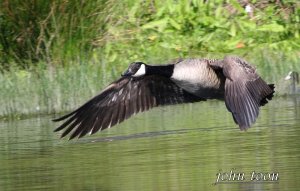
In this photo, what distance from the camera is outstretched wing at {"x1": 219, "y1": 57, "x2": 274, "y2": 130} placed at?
9.07 m

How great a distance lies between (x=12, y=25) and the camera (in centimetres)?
1470

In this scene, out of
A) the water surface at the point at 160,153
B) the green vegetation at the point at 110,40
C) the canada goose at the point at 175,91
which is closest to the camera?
the water surface at the point at 160,153

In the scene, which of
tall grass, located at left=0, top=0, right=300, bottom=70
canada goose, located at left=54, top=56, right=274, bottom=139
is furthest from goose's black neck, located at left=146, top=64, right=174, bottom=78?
tall grass, located at left=0, top=0, right=300, bottom=70

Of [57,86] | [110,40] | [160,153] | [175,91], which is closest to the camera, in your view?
[160,153]

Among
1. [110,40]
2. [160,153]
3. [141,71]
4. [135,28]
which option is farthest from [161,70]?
[135,28]

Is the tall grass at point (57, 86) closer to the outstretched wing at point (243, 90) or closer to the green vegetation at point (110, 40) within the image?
the green vegetation at point (110, 40)

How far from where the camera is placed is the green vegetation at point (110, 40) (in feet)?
44.8

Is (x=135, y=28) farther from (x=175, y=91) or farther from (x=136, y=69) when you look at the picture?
(x=136, y=69)

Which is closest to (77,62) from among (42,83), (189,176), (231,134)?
(42,83)

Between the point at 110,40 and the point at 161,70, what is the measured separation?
5.94 m

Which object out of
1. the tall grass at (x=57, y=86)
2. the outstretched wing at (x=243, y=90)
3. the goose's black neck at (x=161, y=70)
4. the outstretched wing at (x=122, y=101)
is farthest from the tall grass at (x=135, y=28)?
the outstretched wing at (x=243, y=90)

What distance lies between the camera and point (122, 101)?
1003 centimetres

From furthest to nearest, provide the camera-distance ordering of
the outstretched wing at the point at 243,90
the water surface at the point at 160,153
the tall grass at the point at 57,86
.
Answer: the tall grass at the point at 57,86, the outstretched wing at the point at 243,90, the water surface at the point at 160,153

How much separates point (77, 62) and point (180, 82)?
191 inches
